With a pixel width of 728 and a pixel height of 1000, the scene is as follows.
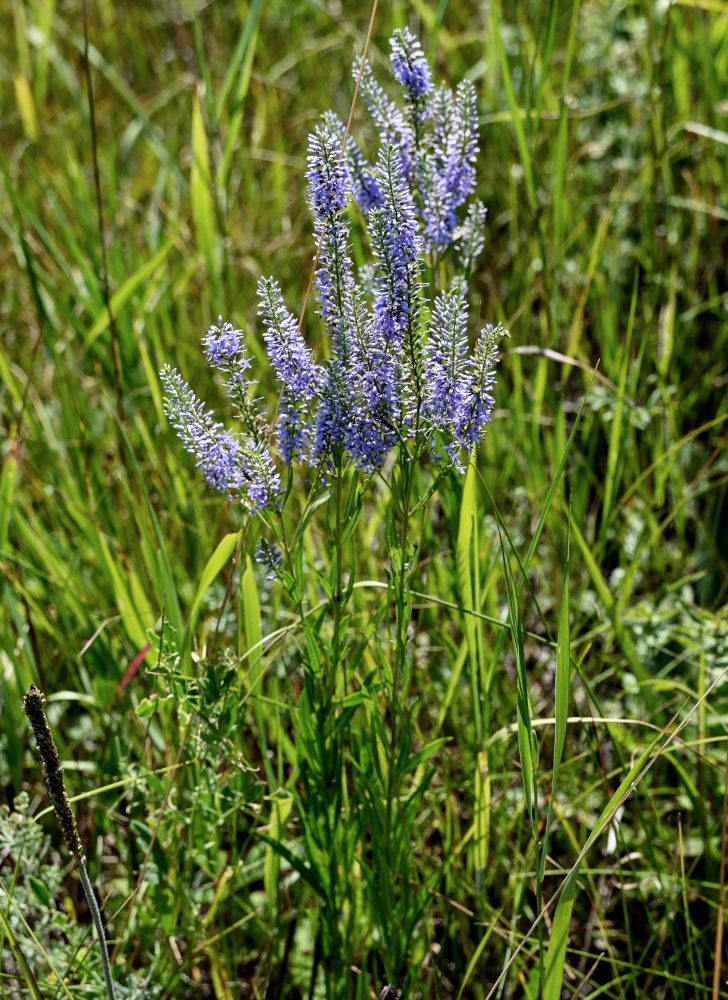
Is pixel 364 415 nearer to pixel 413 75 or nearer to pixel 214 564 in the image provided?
pixel 214 564

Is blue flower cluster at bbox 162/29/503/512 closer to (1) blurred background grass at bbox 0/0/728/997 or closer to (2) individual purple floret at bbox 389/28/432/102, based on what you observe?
(2) individual purple floret at bbox 389/28/432/102

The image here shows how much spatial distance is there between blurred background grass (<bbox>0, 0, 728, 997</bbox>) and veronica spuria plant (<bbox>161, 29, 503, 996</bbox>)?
0.62 ft

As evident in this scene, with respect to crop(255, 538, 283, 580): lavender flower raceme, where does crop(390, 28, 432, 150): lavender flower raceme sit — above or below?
above

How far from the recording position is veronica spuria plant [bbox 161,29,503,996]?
1.26m

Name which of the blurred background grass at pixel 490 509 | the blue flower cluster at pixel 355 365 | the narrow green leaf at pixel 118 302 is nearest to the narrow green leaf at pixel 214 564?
the blurred background grass at pixel 490 509

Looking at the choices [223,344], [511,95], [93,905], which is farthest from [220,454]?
[511,95]

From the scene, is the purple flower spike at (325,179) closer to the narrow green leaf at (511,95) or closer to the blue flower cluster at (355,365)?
the blue flower cluster at (355,365)

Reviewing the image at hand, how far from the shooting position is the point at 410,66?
1481mm

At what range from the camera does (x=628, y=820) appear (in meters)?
2.14

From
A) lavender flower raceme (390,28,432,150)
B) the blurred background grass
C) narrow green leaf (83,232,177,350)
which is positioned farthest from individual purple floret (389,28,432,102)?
narrow green leaf (83,232,177,350)

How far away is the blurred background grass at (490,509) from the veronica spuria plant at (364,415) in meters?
0.19

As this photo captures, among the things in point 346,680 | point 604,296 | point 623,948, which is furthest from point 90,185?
point 623,948

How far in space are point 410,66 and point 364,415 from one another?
582 mm

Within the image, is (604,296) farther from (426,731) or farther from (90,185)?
(90,185)
